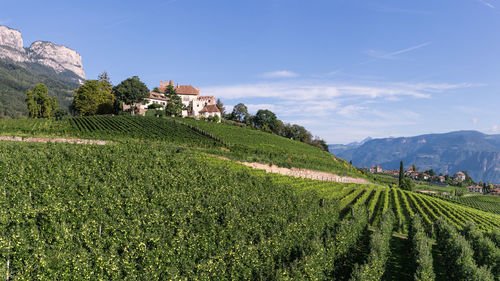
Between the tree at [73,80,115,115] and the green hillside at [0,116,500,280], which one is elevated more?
the tree at [73,80,115,115]

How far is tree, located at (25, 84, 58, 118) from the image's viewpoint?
3184 inches

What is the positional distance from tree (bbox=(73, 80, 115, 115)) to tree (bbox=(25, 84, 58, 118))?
8270mm

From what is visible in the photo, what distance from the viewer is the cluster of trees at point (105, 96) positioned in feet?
281

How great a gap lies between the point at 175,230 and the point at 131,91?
76.7 metres

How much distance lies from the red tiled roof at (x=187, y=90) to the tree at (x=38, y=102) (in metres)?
49.6

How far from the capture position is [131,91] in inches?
3433

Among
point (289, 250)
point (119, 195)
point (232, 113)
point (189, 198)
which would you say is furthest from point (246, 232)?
point (232, 113)

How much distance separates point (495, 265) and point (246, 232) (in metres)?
23.6

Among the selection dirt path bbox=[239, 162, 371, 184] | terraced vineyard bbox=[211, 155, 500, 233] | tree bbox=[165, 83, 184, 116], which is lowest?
terraced vineyard bbox=[211, 155, 500, 233]

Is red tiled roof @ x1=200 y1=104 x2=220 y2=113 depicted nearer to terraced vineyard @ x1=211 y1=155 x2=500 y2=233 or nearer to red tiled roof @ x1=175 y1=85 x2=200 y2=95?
red tiled roof @ x1=175 y1=85 x2=200 y2=95

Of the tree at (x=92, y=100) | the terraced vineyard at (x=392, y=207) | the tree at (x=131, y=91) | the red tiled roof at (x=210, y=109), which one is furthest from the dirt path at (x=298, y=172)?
the red tiled roof at (x=210, y=109)

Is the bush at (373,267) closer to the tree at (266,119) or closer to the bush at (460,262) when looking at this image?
the bush at (460,262)

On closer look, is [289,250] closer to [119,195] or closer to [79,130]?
[119,195]

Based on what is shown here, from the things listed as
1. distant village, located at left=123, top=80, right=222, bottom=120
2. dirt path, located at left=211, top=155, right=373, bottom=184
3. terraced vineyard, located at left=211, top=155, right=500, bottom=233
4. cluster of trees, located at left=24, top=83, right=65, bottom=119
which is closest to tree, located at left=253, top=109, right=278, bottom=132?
distant village, located at left=123, top=80, right=222, bottom=120
